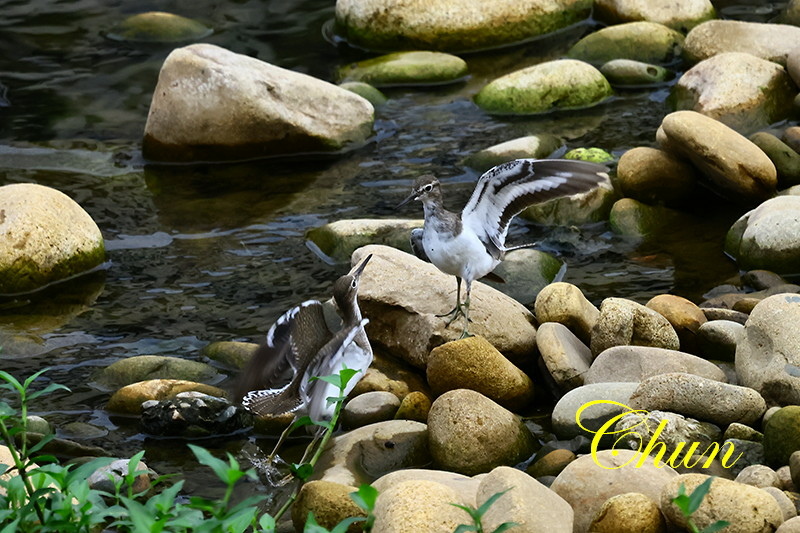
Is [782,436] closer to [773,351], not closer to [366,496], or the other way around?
[773,351]

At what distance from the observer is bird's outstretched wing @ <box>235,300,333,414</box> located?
18.6ft

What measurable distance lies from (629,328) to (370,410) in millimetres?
1570

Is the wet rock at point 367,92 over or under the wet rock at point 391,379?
over

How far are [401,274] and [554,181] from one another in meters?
1.26

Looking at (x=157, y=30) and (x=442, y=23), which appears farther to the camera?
(x=157, y=30)

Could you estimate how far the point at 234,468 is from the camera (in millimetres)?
2857

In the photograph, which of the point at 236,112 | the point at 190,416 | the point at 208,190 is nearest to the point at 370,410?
the point at 190,416

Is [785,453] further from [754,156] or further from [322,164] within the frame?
[322,164]

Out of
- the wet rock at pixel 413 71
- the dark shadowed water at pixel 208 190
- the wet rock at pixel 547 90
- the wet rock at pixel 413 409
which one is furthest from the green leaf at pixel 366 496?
the wet rock at pixel 413 71

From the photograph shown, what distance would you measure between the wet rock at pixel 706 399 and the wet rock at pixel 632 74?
6.66 metres

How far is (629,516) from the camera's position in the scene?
180 inches

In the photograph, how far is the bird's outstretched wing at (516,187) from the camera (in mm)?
6379

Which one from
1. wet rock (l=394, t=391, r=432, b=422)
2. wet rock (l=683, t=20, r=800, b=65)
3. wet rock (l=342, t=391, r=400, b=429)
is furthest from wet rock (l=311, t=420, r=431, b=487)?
wet rock (l=683, t=20, r=800, b=65)

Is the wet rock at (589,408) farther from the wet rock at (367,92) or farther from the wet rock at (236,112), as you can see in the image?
the wet rock at (367,92)
